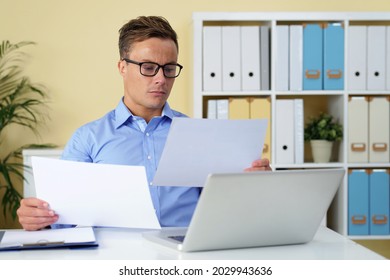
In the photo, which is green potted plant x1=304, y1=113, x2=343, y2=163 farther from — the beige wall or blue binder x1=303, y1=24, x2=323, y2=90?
the beige wall

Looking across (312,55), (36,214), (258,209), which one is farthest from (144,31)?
(312,55)

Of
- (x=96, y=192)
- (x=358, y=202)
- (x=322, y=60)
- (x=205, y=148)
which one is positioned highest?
(x=322, y=60)

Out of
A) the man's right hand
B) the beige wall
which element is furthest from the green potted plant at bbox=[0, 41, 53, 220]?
the man's right hand

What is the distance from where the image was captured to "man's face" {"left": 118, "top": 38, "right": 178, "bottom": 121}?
222 centimetres

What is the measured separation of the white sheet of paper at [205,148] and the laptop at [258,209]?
8.0 inches

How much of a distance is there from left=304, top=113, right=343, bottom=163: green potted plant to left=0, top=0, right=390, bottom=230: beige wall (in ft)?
2.46

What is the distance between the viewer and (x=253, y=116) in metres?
3.95

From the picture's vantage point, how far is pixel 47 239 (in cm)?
169

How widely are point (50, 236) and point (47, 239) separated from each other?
0.04 metres

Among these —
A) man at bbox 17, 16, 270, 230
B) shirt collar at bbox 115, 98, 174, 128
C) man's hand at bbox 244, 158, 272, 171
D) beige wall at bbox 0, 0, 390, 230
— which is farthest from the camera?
beige wall at bbox 0, 0, 390, 230

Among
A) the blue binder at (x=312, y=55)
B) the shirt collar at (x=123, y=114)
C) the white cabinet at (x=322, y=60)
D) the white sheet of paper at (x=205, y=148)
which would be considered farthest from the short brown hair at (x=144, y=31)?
the blue binder at (x=312, y=55)

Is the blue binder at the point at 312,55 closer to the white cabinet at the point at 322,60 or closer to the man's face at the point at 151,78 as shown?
the white cabinet at the point at 322,60

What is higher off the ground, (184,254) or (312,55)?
(312,55)

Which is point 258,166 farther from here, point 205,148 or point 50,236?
point 50,236
